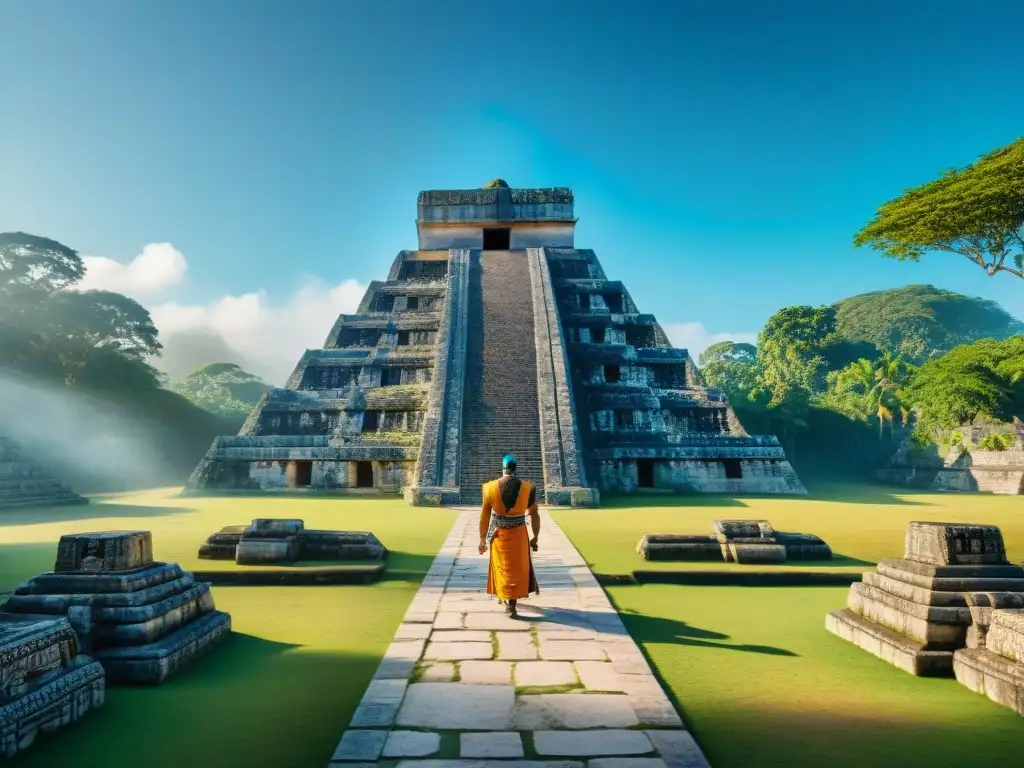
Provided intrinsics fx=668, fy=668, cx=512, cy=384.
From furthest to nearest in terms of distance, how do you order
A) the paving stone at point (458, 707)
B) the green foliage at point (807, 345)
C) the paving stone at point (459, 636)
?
the green foliage at point (807, 345)
the paving stone at point (459, 636)
the paving stone at point (458, 707)

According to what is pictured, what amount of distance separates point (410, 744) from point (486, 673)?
931mm

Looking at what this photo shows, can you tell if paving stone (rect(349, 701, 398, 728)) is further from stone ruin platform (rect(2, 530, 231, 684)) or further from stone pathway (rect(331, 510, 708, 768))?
stone ruin platform (rect(2, 530, 231, 684))

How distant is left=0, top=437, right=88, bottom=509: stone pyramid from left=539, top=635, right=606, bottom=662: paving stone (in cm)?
1387

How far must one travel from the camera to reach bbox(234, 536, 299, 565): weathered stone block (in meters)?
7.06

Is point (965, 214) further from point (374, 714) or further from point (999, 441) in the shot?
point (374, 714)

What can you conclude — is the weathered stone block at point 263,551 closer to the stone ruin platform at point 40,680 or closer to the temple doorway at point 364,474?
the stone ruin platform at point 40,680

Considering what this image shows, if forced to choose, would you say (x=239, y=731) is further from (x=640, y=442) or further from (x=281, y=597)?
(x=640, y=442)

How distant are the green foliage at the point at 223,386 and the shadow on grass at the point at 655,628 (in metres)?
47.6

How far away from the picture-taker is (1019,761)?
284cm

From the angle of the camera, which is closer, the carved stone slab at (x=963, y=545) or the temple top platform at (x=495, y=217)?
the carved stone slab at (x=963, y=545)

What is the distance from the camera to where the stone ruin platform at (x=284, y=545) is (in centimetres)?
708

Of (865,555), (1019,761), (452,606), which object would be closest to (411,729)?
(452,606)

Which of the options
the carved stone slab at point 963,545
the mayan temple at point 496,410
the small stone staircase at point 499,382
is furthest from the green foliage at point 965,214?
the carved stone slab at point 963,545

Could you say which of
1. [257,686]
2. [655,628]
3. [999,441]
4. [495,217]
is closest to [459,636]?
[257,686]
